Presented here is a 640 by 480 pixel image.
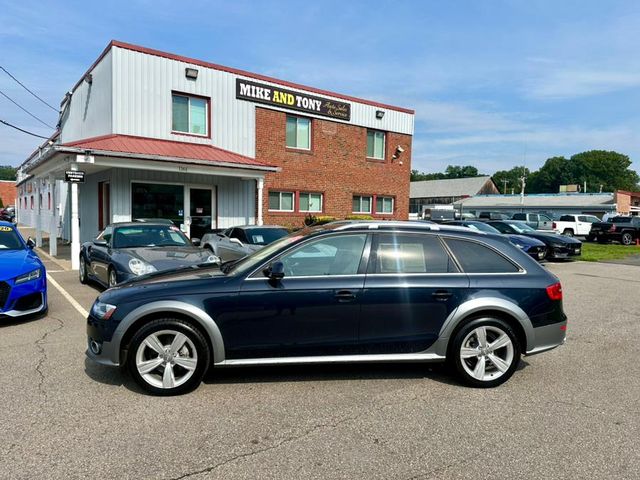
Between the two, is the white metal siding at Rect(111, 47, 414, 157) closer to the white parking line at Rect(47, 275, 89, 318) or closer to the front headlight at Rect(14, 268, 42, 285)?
the white parking line at Rect(47, 275, 89, 318)

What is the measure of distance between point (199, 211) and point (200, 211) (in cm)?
4

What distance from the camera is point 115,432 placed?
11.1 feet

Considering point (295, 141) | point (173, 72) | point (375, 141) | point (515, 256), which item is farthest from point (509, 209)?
point (515, 256)

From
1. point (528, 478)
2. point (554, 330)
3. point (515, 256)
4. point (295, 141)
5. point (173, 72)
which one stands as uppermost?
point (173, 72)

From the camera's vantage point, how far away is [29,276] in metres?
6.46

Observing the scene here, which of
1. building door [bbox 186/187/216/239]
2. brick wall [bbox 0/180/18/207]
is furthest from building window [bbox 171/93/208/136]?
brick wall [bbox 0/180/18/207]

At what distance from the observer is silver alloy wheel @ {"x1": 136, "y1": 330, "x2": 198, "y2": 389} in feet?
13.3

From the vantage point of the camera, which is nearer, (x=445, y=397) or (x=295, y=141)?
(x=445, y=397)

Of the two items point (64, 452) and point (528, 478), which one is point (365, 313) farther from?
point (64, 452)

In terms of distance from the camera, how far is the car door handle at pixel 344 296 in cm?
417

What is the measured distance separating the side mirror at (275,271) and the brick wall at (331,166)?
48.0ft

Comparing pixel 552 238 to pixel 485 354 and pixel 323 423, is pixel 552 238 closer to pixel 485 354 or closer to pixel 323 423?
pixel 485 354

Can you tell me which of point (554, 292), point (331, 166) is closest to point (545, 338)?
point (554, 292)

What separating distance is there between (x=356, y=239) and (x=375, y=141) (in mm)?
19000
